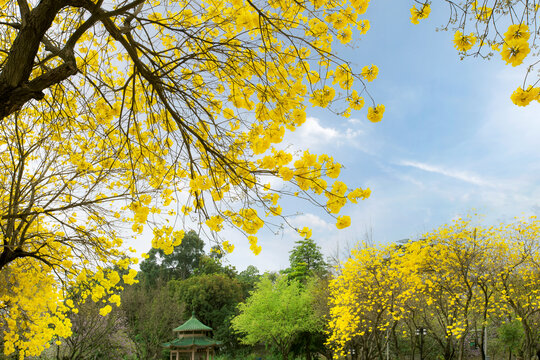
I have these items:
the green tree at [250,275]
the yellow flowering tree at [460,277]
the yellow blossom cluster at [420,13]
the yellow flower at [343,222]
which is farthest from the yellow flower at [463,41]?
the green tree at [250,275]

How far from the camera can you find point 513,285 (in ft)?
35.4

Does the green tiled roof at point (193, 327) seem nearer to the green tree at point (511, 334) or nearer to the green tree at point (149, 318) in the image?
the green tree at point (149, 318)

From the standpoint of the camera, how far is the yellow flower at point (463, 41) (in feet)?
7.41

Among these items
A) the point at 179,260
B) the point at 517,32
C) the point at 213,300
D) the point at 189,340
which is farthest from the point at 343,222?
the point at 179,260

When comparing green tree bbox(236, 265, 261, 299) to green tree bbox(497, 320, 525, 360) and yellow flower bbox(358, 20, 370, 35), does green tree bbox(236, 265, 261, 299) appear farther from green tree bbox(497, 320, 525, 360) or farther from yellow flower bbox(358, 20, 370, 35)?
yellow flower bbox(358, 20, 370, 35)

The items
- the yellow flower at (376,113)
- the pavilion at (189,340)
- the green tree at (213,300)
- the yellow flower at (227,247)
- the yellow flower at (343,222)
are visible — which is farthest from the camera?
the green tree at (213,300)

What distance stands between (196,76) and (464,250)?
33.4 ft

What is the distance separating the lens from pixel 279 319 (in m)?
19.2

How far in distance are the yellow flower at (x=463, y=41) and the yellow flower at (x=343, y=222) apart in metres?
1.22

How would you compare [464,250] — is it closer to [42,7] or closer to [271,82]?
[271,82]

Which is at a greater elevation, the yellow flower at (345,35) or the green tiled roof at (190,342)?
the yellow flower at (345,35)

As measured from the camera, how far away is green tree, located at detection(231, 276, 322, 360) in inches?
746

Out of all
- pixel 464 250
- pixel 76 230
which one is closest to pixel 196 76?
pixel 76 230

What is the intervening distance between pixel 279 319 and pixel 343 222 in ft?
60.4
